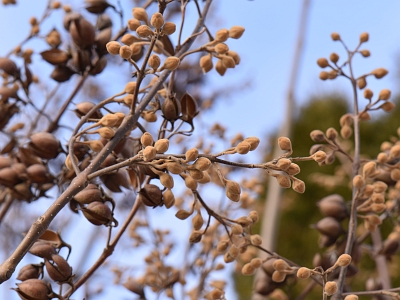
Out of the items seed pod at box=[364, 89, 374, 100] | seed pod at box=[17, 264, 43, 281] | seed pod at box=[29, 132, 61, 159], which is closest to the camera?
seed pod at box=[17, 264, 43, 281]

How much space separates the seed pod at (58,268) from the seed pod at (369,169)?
1.24 feet

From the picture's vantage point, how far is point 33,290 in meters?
0.51

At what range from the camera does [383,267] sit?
1.07 m

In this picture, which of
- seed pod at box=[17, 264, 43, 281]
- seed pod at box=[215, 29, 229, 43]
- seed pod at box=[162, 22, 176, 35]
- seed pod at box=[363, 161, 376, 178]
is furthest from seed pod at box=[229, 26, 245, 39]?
seed pod at box=[17, 264, 43, 281]

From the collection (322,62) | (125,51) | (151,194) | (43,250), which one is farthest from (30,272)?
(322,62)

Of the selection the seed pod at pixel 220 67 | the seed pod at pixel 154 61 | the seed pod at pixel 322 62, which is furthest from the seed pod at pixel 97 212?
the seed pod at pixel 322 62

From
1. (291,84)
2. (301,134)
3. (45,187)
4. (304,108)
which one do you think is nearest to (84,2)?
(45,187)

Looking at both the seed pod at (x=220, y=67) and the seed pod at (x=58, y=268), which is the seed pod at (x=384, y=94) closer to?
the seed pod at (x=220, y=67)

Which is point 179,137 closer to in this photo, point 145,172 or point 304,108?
point 145,172

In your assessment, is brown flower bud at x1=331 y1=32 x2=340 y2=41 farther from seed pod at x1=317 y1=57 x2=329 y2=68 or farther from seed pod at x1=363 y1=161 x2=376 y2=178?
seed pod at x1=363 y1=161 x2=376 y2=178

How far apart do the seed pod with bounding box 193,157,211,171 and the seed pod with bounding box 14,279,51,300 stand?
0.21m

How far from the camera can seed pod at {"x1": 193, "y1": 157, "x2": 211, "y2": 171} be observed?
1.48 ft

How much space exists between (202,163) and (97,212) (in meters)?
0.14

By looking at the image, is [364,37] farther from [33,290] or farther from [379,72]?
[33,290]
